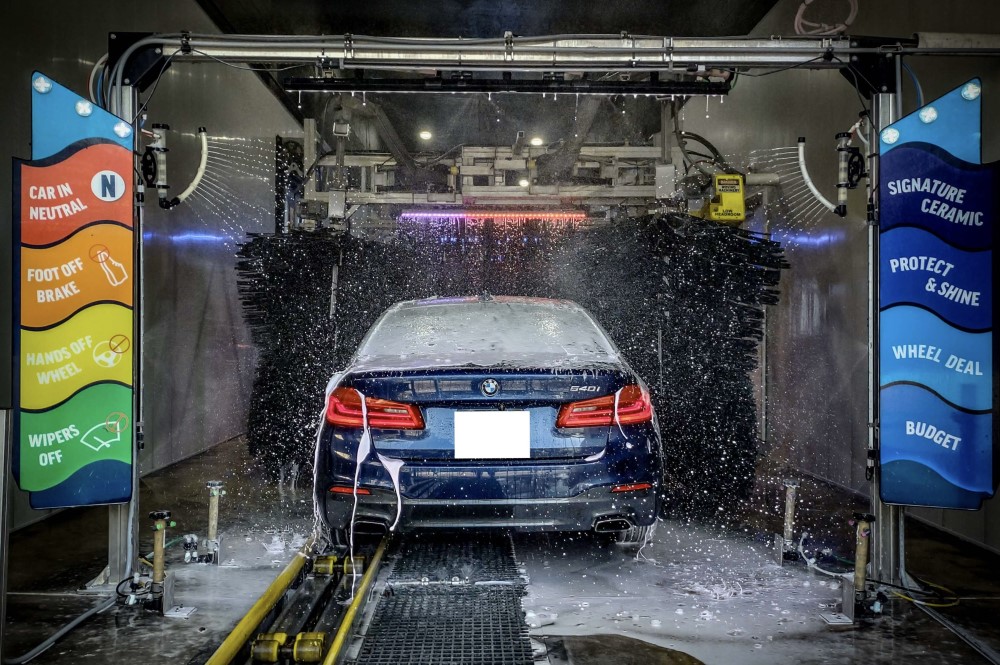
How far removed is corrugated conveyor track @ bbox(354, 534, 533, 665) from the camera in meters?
2.82

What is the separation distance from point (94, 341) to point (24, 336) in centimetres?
27

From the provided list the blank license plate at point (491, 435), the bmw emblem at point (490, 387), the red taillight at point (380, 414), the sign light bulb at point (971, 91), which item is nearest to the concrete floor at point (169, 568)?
the red taillight at point (380, 414)

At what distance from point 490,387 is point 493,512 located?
1.73ft

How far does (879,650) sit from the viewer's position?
295 centimetres

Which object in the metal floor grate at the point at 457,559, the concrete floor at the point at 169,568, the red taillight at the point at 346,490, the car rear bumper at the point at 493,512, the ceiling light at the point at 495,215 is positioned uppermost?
the ceiling light at the point at 495,215

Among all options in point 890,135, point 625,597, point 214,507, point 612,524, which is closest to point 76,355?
point 214,507

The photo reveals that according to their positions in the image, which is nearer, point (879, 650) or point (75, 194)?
point (879, 650)

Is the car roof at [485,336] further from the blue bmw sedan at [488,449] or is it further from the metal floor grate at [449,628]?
the metal floor grate at [449,628]

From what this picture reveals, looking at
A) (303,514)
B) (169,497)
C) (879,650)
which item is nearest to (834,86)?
(879,650)

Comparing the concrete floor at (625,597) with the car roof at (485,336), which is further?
the car roof at (485,336)

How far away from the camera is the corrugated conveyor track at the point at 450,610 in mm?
2818

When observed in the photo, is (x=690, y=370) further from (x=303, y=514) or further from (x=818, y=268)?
(x=303, y=514)

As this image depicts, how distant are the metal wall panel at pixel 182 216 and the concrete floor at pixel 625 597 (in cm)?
116

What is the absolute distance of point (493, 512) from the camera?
3.33 meters
